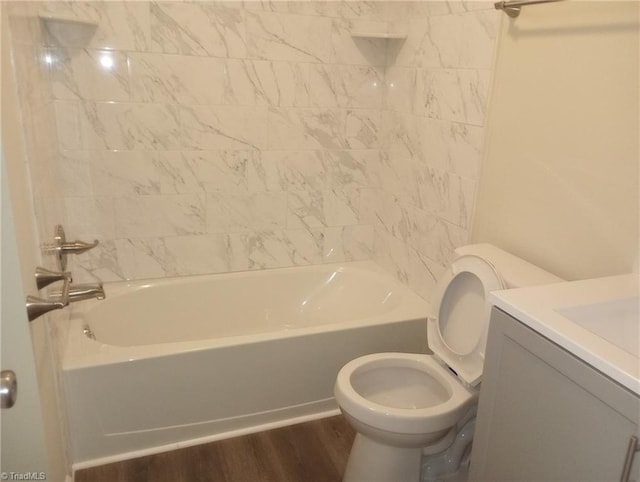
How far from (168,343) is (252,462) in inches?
23.4

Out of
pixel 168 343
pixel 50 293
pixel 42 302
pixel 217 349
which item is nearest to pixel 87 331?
pixel 168 343

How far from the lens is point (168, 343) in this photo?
2.14m

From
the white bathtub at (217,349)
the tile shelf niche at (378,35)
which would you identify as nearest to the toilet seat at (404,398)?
the white bathtub at (217,349)

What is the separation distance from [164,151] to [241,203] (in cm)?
46

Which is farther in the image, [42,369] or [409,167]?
[409,167]

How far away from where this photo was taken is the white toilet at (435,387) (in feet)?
5.44

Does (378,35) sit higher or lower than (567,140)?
higher

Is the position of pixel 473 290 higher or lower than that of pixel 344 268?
higher

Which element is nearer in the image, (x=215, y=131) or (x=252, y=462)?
(x=252, y=462)

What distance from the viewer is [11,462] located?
93cm

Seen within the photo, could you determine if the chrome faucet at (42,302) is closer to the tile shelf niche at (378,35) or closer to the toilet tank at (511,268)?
the toilet tank at (511,268)

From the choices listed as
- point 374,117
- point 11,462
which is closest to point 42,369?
point 11,462

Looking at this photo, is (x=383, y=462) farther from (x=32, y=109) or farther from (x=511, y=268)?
(x=32, y=109)

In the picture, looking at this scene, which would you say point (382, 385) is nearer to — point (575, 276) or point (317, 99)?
point (575, 276)
